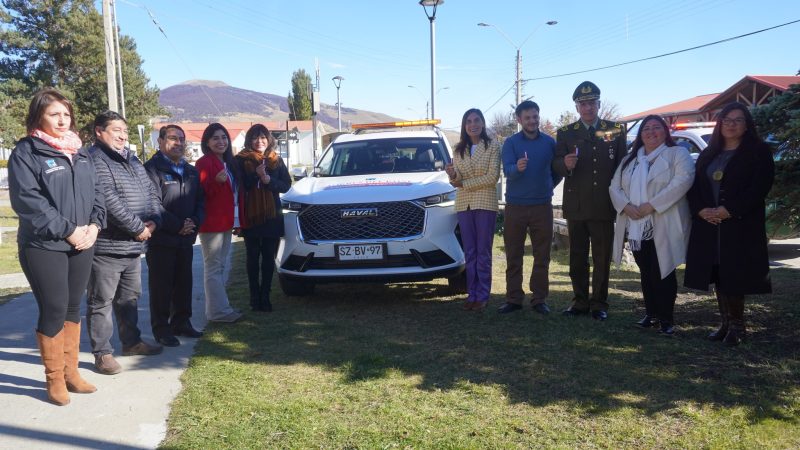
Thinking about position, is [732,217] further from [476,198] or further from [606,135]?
[476,198]

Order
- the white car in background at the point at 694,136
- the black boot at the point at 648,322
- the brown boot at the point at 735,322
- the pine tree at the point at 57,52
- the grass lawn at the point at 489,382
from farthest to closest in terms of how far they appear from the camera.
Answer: the pine tree at the point at 57,52
the white car in background at the point at 694,136
the black boot at the point at 648,322
the brown boot at the point at 735,322
the grass lawn at the point at 489,382

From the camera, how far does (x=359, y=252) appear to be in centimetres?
575

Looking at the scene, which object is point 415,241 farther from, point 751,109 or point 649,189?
point 751,109

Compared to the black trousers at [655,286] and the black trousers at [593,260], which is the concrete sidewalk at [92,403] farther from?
the black trousers at [655,286]

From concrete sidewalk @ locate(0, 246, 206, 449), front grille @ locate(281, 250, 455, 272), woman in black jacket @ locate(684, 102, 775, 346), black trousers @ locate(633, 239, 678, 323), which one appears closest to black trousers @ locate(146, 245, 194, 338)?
concrete sidewalk @ locate(0, 246, 206, 449)

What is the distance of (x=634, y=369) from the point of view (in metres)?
4.14

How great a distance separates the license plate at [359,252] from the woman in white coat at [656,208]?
2.09 meters

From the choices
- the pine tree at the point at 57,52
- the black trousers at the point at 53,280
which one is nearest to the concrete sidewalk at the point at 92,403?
the black trousers at the point at 53,280

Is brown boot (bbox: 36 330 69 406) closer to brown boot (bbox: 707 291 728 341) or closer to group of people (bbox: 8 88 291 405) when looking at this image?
group of people (bbox: 8 88 291 405)

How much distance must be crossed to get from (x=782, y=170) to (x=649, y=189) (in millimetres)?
968

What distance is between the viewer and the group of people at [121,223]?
3705mm

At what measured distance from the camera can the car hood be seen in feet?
19.2

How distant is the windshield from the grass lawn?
1.78 metres

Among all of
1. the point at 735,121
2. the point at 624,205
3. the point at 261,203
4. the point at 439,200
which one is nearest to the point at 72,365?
the point at 261,203
